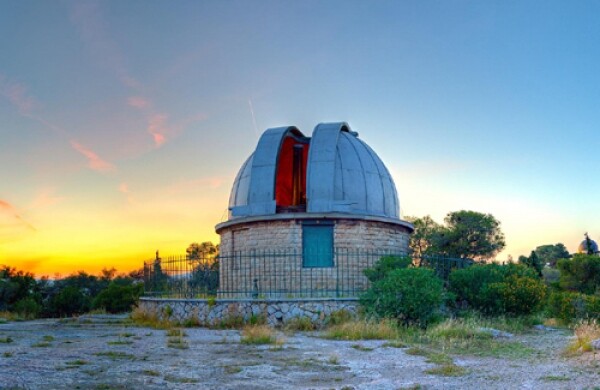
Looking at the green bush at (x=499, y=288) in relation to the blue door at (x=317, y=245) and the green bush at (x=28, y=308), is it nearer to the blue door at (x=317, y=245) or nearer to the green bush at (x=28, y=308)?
the blue door at (x=317, y=245)

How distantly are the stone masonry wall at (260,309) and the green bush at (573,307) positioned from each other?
5384 mm

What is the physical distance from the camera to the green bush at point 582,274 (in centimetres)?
2816

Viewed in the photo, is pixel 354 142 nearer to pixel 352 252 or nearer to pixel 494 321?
pixel 352 252

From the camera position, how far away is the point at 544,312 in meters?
16.7

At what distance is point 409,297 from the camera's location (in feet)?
43.5

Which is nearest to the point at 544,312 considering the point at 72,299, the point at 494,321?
the point at 494,321

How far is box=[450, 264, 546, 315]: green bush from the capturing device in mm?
A: 15445

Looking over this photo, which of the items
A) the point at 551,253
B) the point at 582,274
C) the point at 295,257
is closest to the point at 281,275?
the point at 295,257

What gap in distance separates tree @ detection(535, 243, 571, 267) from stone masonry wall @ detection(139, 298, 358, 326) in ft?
204

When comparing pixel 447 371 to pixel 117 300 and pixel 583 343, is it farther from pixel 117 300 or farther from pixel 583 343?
pixel 117 300

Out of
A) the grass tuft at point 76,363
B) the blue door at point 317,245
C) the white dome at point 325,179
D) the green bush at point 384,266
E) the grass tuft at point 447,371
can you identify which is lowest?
the grass tuft at point 447,371

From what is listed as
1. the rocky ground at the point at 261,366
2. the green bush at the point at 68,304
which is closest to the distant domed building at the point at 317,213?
the rocky ground at the point at 261,366

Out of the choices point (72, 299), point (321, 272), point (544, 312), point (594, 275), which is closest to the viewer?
point (544, 312)

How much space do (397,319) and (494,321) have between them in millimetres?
3471
